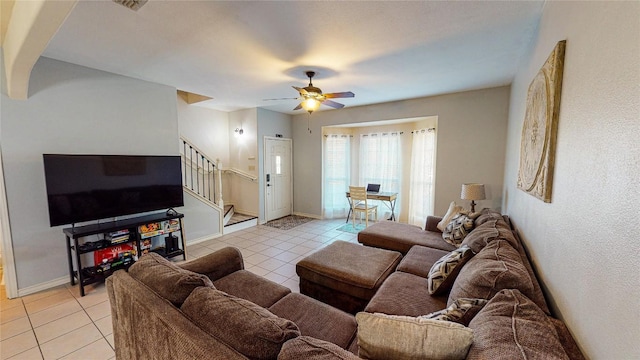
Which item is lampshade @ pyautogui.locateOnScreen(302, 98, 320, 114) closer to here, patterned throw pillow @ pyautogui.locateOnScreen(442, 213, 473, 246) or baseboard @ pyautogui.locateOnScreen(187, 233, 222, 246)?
patterned throw pillow @ pyautogui.locateOnScreen(442, 213, 473, 246)

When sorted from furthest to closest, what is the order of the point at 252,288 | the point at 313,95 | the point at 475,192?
the point at 475,192 → the point at 313,95 → the point at 252,288

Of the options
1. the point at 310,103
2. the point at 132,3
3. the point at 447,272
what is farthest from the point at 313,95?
the point at 447,272

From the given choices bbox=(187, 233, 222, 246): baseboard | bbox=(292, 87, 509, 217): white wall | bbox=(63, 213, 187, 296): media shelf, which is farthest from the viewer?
bbox=(187, 233, 222, 246): baseboard

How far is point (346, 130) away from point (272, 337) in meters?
5.49

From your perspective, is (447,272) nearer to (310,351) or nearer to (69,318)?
(310,351)

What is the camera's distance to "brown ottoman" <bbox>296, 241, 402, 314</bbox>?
2188 millimetres

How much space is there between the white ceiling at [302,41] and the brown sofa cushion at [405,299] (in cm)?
217

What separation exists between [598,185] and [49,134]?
4.61m

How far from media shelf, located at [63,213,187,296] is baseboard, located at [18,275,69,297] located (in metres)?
0.13

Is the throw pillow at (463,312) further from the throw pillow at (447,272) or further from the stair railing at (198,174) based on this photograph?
the stair railing at (198,174)

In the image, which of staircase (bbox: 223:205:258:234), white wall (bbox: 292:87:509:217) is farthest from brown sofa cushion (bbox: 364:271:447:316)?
staircase (bbox: 223:205:258:234)

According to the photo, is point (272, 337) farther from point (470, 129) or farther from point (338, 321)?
point (470, 129)

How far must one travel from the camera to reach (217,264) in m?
2.16

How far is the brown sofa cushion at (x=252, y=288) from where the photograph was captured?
1.84 metres
